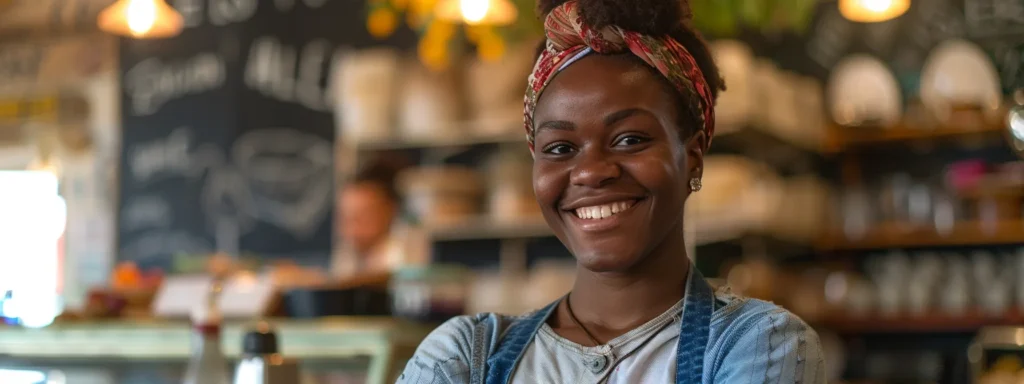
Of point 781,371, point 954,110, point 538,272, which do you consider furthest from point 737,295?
point 954,110

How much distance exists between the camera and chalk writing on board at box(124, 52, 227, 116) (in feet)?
19.8

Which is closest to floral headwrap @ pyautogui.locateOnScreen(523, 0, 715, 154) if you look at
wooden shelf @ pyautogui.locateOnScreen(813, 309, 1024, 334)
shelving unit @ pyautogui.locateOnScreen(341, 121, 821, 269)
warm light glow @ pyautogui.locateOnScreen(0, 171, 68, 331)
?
shelving unit @ pyautogui.locateOnScreen(341, 121, 821, 269)

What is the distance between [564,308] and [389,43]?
460 cm

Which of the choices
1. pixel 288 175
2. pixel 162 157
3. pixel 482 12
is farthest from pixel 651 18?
pixel 162 157

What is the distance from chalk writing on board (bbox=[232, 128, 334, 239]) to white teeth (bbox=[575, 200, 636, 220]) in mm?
Result: 4579

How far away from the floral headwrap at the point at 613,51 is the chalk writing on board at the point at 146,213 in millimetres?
5107

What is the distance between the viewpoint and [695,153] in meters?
1.25

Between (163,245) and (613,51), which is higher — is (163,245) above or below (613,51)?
above

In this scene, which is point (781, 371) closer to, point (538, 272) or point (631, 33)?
point (631, 33)

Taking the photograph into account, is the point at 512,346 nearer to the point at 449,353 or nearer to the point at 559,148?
the point at 449,353

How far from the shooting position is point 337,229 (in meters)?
5.70

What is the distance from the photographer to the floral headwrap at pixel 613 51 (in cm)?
121

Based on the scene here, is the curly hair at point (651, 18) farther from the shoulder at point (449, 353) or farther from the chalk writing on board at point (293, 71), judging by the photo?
the chalk writing on board at point (293, 71)

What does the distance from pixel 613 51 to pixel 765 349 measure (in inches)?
13.9
